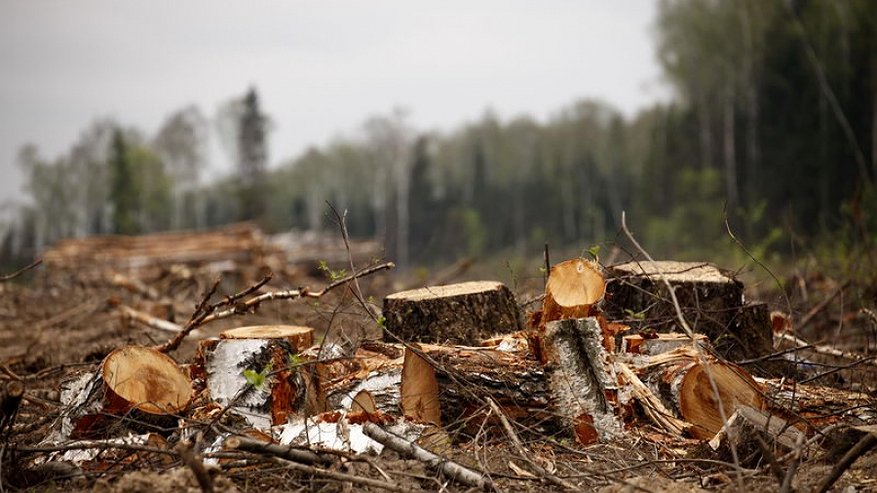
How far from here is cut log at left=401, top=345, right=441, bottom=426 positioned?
3.57m

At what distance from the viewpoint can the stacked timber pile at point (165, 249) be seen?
49.0 ft

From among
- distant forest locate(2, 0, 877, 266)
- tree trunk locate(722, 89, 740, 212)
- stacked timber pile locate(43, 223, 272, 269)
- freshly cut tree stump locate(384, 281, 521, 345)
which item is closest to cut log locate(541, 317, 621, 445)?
freshly cut tree stump locate(384, 281, 521, 345)

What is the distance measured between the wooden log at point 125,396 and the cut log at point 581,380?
6.56 feet

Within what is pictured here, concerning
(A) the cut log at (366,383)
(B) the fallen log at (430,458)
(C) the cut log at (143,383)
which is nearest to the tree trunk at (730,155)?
(A) the cut log at (366,383)

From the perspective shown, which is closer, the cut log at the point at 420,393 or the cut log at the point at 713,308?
the cut log at the point at 420,393

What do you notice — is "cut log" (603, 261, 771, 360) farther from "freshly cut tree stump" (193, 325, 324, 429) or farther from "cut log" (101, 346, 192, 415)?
"cut log" (101, 346, 192, 415)

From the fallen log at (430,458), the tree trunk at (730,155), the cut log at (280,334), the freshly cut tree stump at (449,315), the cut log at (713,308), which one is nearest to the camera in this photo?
the fallen log at (430,458)

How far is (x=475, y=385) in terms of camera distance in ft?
11.4

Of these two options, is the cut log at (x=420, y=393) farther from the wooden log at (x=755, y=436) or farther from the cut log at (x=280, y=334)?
the wooden log at (x=755, y=436)

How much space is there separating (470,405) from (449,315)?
0.73m

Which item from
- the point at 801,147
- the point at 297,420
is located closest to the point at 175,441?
the point at 297,420

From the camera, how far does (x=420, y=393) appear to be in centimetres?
359

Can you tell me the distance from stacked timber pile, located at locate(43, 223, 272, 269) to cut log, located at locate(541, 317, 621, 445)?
1202cm

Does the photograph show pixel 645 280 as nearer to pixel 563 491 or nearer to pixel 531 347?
pixel 531 347
